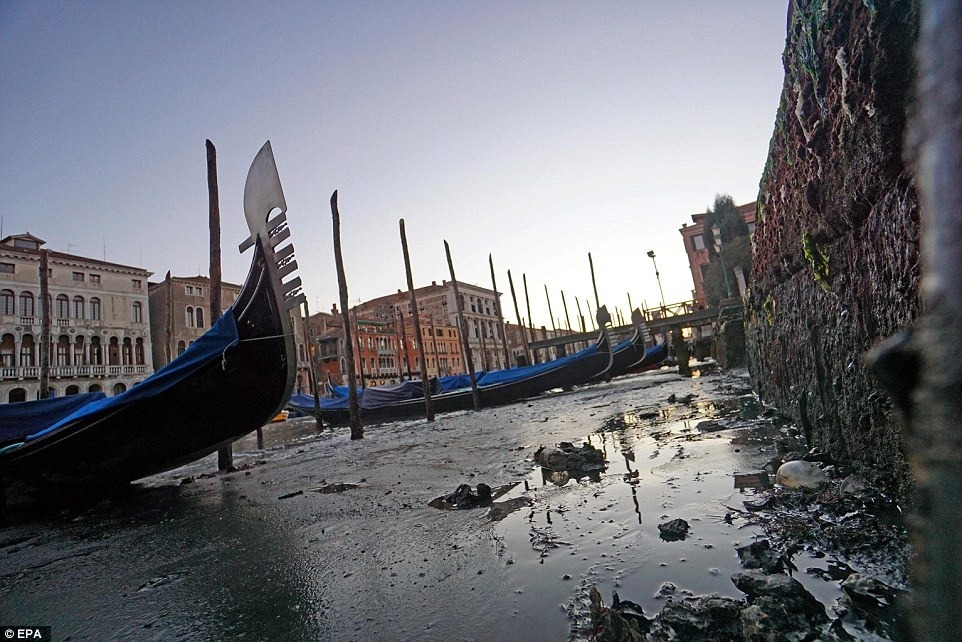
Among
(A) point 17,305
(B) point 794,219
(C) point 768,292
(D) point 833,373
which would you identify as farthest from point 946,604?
(A) point 17,305

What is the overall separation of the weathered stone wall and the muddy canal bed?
2.23ft

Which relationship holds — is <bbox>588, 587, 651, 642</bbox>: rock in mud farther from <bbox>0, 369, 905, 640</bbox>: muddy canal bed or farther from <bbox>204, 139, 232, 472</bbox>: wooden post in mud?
<bbox>204, 139, 232, 472</bbox>: wooden post in mud

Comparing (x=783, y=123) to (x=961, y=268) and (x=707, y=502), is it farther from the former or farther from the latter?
(x=961, y=268)

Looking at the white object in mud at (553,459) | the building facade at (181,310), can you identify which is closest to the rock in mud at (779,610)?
the white object in mud at (553,459)

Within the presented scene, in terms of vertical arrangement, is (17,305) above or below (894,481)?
above

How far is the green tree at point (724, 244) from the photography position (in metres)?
32.7

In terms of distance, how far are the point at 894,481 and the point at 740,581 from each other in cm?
144

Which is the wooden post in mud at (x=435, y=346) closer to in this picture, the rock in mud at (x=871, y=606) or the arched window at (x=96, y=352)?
the arched window at (x=96, y=352)

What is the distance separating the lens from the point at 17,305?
30812mm

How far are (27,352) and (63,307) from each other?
11.8ft

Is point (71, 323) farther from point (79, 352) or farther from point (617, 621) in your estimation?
point (617, 621)

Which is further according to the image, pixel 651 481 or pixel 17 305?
pixel 17 305
